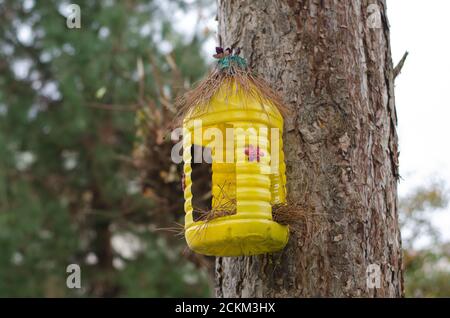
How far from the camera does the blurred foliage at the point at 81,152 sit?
6520mm

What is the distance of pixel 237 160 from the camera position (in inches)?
84.3

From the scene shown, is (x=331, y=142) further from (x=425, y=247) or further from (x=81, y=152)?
(x=81, y=152)

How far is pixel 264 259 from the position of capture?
229 cm

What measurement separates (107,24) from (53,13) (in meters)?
0.68

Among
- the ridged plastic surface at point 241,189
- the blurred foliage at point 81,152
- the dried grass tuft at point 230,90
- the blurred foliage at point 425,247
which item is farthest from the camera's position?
the blurred foliage at point 81,152

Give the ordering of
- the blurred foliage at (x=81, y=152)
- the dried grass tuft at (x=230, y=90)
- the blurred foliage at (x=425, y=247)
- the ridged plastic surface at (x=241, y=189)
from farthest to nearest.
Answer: the blurred foliage at (x=81, y=152)
the blurred foliage at (x=425, y=247)
the dried grass tuft at (x=230, y=90)
the ridged plastic surface at (x=241, y=189)

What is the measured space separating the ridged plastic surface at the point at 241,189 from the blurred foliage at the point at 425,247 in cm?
298

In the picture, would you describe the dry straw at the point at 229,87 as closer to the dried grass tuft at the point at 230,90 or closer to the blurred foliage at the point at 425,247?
the dried grass tuft at the point at 230,90

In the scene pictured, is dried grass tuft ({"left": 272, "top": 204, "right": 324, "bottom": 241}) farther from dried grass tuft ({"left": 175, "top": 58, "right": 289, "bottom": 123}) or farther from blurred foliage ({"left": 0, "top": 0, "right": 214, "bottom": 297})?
blurred foliage ({"left": 0, "top": 0, "right": 214, "bottom": 297})

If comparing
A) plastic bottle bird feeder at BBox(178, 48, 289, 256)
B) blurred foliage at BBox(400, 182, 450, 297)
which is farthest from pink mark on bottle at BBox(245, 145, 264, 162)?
blurred foliage at BBox(400, 182, 450, 297)

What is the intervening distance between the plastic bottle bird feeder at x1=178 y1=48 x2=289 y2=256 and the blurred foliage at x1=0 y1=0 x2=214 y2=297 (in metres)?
4.08

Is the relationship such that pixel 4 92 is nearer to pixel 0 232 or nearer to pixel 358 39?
pixel 0 232

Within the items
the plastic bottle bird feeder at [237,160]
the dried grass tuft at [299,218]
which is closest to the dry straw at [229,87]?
the plastic bottle bird feeder at [237,160]

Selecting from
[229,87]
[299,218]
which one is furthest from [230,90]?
[299,218]
